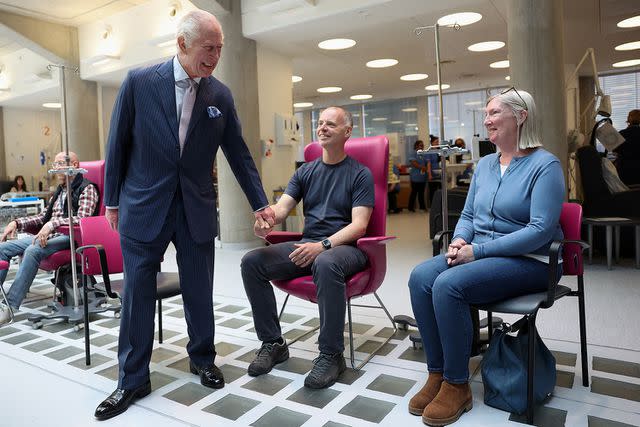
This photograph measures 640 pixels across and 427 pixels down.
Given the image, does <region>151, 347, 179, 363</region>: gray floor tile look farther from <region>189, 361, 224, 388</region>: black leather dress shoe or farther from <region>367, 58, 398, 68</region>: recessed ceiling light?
<region>367, 58, 398, 68</region>: recessed ceiling light

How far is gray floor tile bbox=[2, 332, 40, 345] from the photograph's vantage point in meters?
3.26

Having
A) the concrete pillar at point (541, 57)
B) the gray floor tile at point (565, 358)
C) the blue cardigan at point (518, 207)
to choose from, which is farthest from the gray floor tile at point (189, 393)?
the concrete pillar at point (541, 57)

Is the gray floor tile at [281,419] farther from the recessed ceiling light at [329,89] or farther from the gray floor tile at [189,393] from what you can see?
the recessed ceiling light at [329,89]

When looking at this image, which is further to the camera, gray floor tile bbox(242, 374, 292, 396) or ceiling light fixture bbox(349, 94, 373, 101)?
ceiling light fixture bbox(349, 94, 373, 101)

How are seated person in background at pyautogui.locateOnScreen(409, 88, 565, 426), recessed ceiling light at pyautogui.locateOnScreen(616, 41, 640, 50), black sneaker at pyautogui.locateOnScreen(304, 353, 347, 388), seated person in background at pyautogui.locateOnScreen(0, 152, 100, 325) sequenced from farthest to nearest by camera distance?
1. recessed ceiling light at pyautogui.locateOnScreen(616, 41, 640, 50)
2. seated person in background at pyautogui.locateOnScreen(0, 152, 100, 325)
3. black sneaker at pyautogui.locateOnScreen(304, 353, 347, 388)
4. seated person in background at pyautogui.locateOnScreen(409, 88, 565, 426)

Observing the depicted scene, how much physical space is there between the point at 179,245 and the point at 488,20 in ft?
21.0

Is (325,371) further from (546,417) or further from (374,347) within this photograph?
(546,417)

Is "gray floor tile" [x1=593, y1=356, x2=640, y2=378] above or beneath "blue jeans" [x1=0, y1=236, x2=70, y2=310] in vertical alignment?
beneath

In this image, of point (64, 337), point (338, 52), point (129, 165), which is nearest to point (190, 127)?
point (129, 165)

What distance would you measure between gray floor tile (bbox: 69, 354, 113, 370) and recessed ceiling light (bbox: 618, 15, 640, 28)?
8.65 meters

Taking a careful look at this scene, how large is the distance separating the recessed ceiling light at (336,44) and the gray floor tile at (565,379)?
21.1 ft

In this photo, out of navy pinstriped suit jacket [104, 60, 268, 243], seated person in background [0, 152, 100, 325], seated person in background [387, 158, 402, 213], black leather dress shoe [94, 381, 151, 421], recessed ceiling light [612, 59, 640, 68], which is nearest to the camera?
black leather dress shoe [94, 381, 151, 421]

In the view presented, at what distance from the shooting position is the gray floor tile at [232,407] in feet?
7.13

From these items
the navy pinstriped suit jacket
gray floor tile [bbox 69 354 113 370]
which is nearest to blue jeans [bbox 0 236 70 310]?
gray floor tile [bbox 69 354 113 370]
